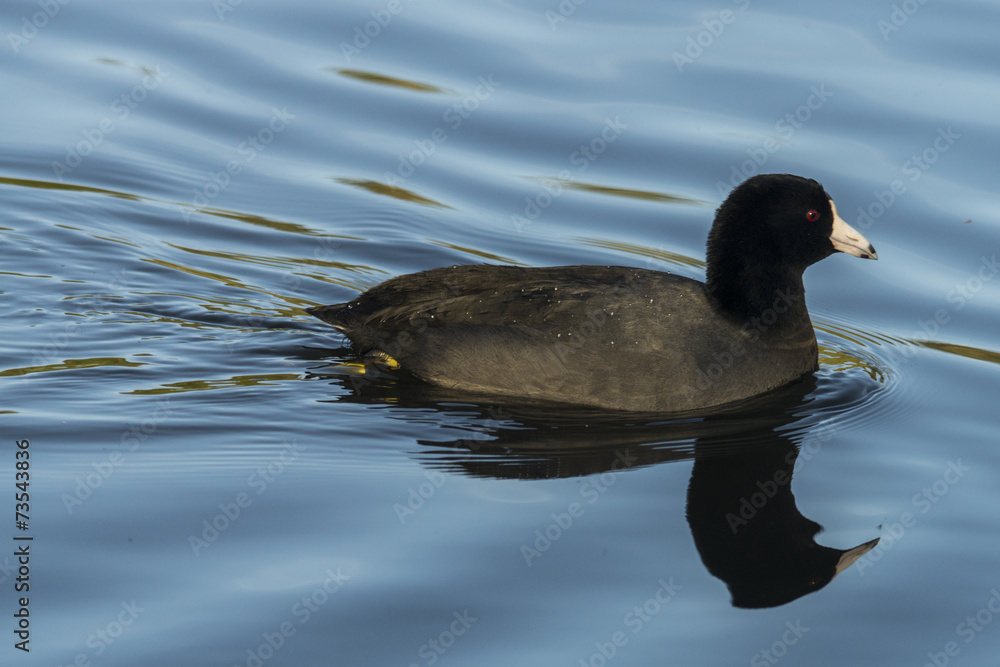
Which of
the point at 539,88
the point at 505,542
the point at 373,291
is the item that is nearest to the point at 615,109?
the point at 539,88

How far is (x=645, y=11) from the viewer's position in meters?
13.8

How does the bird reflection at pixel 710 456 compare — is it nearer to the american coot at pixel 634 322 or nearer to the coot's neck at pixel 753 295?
the american coot at pixel 634 322

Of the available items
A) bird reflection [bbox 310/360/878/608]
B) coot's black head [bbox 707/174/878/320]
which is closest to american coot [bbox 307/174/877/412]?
coot's black head [bbox 707/174/878/320]

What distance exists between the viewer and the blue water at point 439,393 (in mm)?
5422

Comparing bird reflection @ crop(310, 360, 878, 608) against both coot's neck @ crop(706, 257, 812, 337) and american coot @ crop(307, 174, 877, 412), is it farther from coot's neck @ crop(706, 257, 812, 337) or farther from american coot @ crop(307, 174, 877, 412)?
coot's neck @ crop(706, 257, 812, 337)

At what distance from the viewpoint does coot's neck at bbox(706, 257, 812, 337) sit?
784 cm

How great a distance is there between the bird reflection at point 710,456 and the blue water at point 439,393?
0.03m

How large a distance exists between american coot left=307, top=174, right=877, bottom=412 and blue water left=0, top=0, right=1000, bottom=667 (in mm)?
222

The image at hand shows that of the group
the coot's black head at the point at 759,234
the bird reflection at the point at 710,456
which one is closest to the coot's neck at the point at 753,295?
the coot's black head at the point at 759,234

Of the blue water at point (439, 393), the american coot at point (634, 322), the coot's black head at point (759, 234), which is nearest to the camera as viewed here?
the blue water at point (439, 393)

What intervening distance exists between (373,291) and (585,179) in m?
3.38

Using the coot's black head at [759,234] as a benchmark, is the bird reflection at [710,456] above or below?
below

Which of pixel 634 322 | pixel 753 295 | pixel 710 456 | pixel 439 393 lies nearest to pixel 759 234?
pixel 753 295

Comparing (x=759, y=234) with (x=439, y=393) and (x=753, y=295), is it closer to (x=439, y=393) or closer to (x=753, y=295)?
(x=753, y=295)
